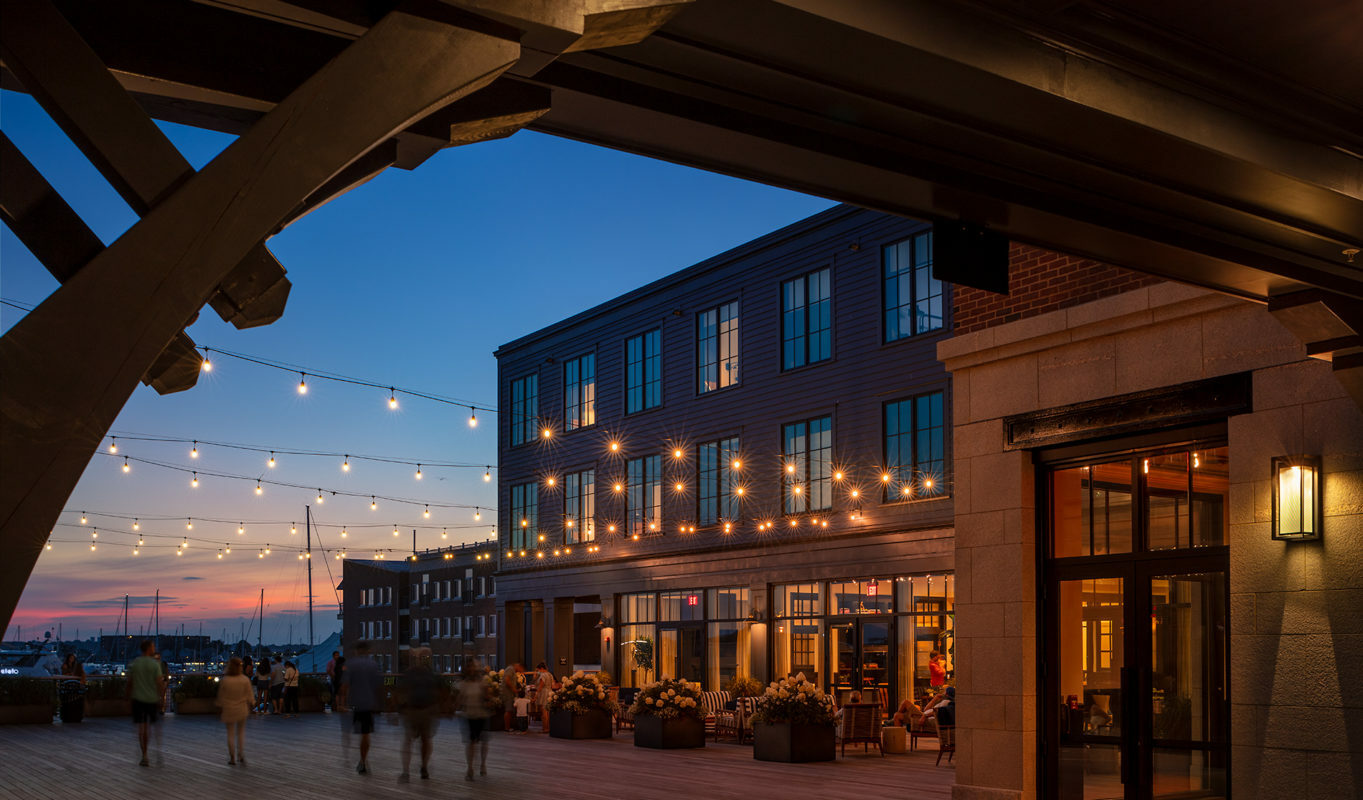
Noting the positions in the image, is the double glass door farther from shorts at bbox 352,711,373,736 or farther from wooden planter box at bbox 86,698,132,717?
wooden planter box at bbox 86,698,132,717

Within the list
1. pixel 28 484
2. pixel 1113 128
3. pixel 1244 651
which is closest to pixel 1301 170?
pixel 1113 128

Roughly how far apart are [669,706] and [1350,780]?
13124 millimetres

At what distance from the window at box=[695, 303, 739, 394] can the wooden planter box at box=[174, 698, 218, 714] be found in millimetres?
14585

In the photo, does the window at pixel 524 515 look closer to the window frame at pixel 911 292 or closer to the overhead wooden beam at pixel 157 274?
the window frame at pixel 911 292

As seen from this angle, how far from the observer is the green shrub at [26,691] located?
2808 centimetres

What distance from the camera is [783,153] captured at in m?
5.89

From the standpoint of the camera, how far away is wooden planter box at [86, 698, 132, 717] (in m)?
30.3

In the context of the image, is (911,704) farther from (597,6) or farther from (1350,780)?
(597,6)

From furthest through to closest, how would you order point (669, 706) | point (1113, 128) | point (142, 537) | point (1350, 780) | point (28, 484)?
point (142, 537) → point (669, 706) → point (1350, 780) → point (1113, 128) → point (28, 484)

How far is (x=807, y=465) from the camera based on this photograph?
27.3 meters

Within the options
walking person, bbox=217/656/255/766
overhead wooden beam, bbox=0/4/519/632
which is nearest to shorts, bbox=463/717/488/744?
walking person, bbox=217/656/255/766

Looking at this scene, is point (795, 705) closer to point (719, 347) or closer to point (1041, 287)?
point (1041, 287)

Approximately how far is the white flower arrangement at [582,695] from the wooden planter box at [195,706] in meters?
12.3

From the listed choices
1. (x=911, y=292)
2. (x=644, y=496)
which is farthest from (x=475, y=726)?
(x=644, y=496)
